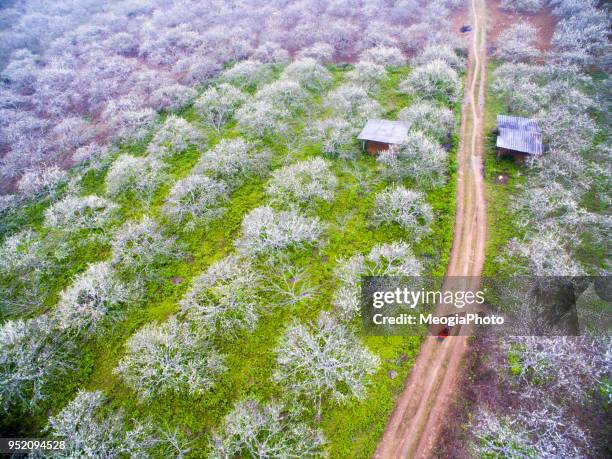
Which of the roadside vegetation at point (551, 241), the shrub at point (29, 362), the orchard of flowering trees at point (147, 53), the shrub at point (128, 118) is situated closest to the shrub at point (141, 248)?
the shrub at point (29, 362)

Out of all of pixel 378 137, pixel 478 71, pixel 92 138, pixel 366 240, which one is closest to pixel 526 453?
pixel 366 240

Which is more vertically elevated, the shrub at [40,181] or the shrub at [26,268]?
the shrub at [40,181]

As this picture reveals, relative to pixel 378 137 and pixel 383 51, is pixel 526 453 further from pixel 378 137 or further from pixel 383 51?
pixel 383 51

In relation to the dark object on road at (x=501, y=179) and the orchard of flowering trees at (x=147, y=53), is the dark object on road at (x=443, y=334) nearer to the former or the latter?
the dark object on road at (x=501, y=179)

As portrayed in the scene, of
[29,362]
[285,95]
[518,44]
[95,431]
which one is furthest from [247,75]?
[95,431]

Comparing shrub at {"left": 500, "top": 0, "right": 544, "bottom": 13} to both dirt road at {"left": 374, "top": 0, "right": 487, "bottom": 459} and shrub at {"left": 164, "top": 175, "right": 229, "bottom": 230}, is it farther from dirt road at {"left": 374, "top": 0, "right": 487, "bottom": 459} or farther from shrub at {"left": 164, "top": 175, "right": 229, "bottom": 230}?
shrub at {"left": 164, "top": 175, "right": 229, "bottom": 230}

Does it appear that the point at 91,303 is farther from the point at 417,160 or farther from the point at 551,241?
the point at 551,241
